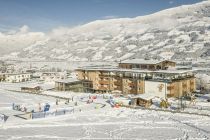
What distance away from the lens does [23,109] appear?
225 ft

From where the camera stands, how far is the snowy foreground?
1815 inches

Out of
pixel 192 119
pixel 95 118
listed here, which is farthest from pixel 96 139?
pixel 192 119

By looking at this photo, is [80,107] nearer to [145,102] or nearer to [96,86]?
[145,102]

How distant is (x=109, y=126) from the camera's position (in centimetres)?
5272

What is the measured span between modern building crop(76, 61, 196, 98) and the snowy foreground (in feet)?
70.5

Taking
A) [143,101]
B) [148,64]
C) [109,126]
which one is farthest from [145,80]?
[109,126]

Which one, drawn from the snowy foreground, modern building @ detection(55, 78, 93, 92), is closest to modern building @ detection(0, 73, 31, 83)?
modern building @ detection(55, 78, 93, 92)

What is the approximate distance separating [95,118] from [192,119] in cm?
1773

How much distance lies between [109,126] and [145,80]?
41.7 metres

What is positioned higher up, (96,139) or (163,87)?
(163,87)

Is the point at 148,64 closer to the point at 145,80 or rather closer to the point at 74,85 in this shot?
the point at 145,80

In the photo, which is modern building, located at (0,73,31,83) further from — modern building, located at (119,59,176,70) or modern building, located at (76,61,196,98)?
modern building, located at (119,59,176,70)

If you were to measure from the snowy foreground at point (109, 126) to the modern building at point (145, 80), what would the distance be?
21.5 m

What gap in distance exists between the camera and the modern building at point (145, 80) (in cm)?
8856
